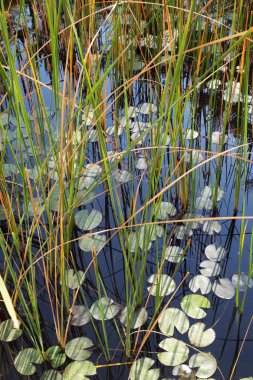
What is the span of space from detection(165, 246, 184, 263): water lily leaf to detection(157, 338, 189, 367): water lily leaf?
0.28 metres

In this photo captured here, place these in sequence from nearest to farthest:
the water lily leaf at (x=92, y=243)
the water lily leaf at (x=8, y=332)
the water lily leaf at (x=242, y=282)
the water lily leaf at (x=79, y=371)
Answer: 1. the water lily leaf at (x=79, y=371)
2. the water lily leaf at (x=8, y=332)
3. the water lily leaf at (x=242, y=282)
4. the water lily leaf at (x=92, y=243)

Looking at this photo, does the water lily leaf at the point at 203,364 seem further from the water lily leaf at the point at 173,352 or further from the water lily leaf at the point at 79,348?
the water lily leaf at the point at 79,348

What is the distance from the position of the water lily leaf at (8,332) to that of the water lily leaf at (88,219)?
0.38 metres

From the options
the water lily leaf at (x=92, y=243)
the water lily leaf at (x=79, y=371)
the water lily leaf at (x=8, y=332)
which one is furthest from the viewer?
the water lily leaf at (x=92, y=243)

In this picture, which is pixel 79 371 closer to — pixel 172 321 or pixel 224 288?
pixel 172 321

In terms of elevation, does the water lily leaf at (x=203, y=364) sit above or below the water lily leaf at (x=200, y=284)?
below

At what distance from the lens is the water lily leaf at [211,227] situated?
150cm

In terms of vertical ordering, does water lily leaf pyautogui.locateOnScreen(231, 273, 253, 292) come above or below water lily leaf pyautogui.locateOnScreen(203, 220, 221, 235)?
below

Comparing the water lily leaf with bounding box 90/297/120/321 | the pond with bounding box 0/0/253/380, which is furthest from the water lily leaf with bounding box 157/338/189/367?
the water lily leaf with bounding box 90/297/120/321

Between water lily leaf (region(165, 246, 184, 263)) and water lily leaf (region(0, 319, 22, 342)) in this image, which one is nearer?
water lily leaf (region(0, 319, 22, 342))

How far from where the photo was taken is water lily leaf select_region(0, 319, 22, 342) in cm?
120

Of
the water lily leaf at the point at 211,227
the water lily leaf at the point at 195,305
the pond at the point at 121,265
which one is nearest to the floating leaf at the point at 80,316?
the pond at the point at 121,265

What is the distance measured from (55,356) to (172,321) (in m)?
0.30

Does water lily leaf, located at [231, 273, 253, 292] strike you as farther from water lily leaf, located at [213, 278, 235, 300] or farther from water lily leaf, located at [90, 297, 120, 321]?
water lily leaf, located at [90, 297, 120, 321]
